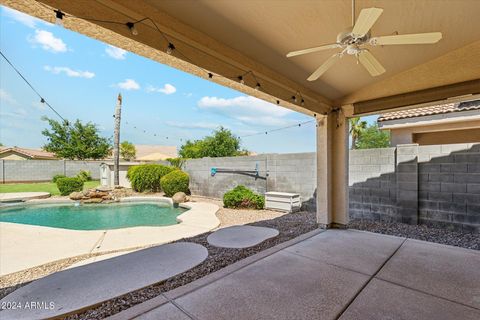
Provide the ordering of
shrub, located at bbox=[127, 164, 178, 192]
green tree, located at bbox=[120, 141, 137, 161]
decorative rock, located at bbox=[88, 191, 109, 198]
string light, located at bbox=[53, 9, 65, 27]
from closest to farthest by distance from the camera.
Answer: string light, located at bbox=[53, 9, 65, 27]
decorative rock, located at bbox=[88, 191, 109, 198]
shrub, located at bbox=[127, 164, 178, 192]
green tree, located at bbox=[120, 141, 137, 161]

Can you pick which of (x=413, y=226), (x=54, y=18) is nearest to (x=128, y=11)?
(x=54, y=18)

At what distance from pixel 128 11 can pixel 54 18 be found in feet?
1.87

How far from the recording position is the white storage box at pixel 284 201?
625 centimetres

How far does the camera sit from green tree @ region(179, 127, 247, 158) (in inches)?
715

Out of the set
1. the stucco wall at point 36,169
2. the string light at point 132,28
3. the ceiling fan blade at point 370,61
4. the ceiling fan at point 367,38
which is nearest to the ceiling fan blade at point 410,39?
the ceiling fan at point 367,38

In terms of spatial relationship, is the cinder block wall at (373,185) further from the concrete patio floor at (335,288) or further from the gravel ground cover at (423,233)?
the concrete patio floor at (335,288)

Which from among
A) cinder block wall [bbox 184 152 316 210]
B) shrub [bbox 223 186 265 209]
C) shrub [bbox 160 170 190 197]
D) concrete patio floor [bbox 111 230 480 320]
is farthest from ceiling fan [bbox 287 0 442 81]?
shrub [bbox 160 170 190 197]

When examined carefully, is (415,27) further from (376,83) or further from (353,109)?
(353,109)

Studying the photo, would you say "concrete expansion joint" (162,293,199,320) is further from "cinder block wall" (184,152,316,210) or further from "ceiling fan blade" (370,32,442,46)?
"cinder block wall" (184,152,316,210)

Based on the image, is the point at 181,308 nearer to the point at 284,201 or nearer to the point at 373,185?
the point at 284,201

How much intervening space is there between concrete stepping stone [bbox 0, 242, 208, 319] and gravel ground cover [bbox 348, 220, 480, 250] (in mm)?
3389

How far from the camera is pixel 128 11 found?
210 cm

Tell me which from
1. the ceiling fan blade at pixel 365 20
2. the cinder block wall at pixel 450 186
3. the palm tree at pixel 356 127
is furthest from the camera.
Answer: the palm tree at pixel 356 127

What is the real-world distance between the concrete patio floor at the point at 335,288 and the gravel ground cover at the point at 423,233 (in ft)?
1.46
